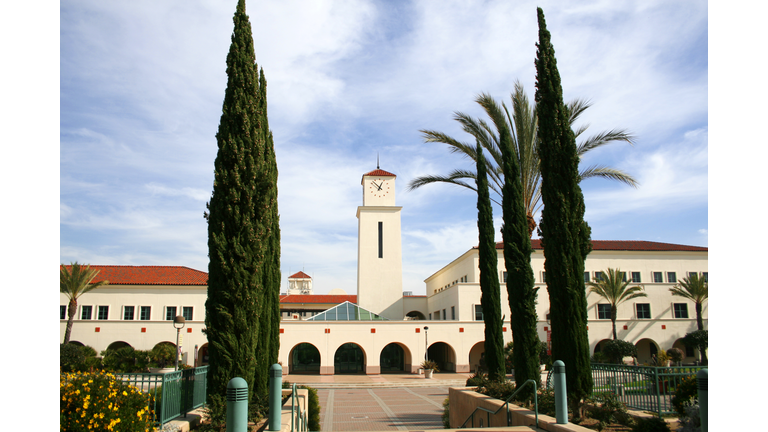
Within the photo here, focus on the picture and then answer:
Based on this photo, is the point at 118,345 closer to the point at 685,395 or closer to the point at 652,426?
the point at 685,395

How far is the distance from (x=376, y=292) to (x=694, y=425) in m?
36.7

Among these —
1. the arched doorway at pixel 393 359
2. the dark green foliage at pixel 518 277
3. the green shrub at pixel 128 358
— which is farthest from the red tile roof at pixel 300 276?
the dark green foliage at pixel 518 277

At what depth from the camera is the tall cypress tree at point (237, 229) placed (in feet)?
29.6

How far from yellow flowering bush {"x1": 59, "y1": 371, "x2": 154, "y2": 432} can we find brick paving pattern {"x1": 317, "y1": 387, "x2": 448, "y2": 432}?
23.0ft

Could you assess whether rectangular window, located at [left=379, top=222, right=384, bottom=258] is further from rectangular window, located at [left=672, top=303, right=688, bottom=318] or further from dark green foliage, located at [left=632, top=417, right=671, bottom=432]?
dark green foliage, located at [left=632, top=417, right=671, bottom=432]

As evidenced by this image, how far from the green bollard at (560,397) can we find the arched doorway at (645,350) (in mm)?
35324

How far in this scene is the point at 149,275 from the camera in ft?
135

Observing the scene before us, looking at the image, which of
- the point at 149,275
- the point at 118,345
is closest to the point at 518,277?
the point at 118,345

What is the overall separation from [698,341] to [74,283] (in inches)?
1791

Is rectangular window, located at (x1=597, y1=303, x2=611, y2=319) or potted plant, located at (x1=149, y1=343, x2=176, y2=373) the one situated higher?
rectangular window, located at (x1=597, y1=303, x2=611, y2=319)

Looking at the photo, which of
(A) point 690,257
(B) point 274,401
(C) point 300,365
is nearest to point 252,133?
(B) point 274,401

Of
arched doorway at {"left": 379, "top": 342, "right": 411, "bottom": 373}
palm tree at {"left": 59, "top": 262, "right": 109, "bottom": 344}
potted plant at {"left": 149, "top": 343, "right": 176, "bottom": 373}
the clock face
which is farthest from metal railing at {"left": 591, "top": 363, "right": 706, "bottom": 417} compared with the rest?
palm tree at {"left": 59, "top": 262, "right": 109, "bottom": 344}

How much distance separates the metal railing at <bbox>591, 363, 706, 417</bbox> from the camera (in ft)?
32.8
